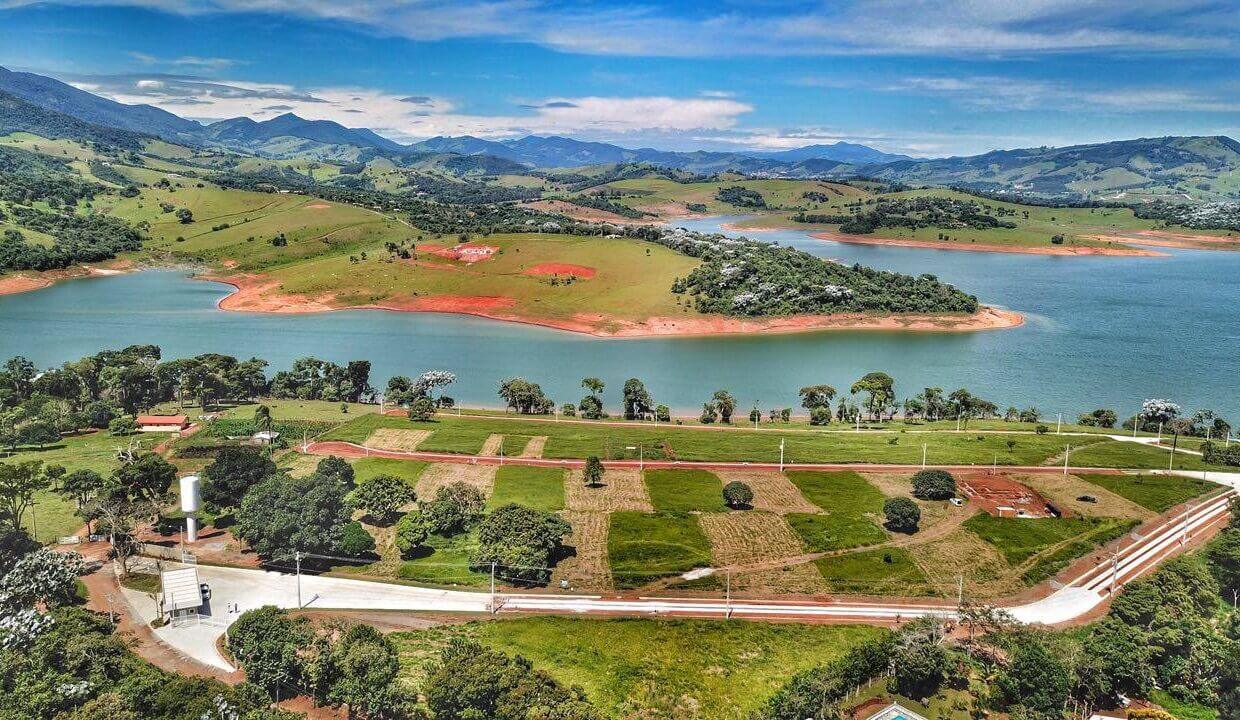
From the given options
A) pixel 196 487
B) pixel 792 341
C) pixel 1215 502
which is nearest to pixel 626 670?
pixel 196 487

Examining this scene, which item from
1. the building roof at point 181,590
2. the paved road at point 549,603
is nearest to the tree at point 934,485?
the paved road at point 549,603

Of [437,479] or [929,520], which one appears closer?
[929,520]

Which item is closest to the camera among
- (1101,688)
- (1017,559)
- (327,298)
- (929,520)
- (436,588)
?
(1101,688)

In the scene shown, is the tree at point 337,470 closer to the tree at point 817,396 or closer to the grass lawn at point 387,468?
the grass lawn at point 387,468

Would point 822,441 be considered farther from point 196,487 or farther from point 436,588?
point 196,487

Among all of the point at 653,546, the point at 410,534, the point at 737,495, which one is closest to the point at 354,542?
the point at 410,534

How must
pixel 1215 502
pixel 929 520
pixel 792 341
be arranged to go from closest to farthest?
pixel 929 520
pixel 1215 502
pixel 792 341

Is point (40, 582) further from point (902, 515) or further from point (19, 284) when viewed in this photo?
point (19, 284)
